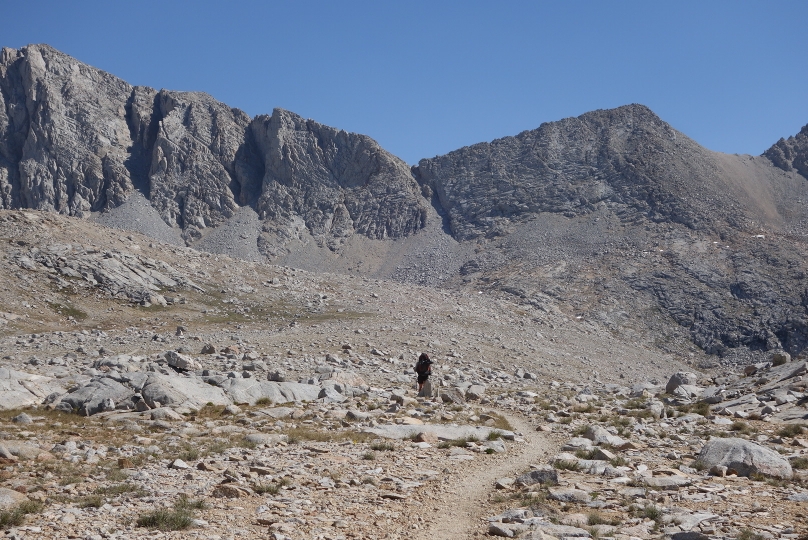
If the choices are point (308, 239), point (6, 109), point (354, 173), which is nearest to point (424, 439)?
point (308, 239)

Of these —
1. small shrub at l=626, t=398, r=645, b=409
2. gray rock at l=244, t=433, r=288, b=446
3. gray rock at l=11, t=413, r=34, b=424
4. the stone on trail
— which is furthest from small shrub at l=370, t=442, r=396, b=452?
small shrub at l=626, t=398, r=645, b=409

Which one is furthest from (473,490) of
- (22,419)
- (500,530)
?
(22,419)

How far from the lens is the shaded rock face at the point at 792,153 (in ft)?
417

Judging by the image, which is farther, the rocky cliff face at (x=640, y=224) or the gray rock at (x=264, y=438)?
the rocky cliff face at (x=640, y=224)

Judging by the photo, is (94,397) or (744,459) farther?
(94,397)

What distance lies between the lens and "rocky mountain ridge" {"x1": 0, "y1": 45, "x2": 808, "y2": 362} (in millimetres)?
96688

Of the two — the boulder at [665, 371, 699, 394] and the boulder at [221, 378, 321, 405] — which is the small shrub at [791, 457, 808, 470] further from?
the boulder at [665, 371, 699, 394]

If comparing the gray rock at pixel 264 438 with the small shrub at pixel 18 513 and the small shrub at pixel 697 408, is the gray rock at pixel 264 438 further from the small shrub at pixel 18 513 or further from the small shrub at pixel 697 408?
the small shrub at pixel 697 408

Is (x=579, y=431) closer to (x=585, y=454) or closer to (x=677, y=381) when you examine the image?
(x=585, y=454)

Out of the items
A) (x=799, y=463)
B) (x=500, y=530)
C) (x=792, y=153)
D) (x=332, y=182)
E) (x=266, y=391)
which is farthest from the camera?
(x=332, y=182)

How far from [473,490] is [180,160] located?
135m

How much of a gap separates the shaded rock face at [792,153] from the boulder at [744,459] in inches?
5373

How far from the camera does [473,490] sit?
10875 mm

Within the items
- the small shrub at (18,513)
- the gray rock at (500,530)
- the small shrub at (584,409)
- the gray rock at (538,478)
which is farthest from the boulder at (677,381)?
the small shrub at (18,513)
